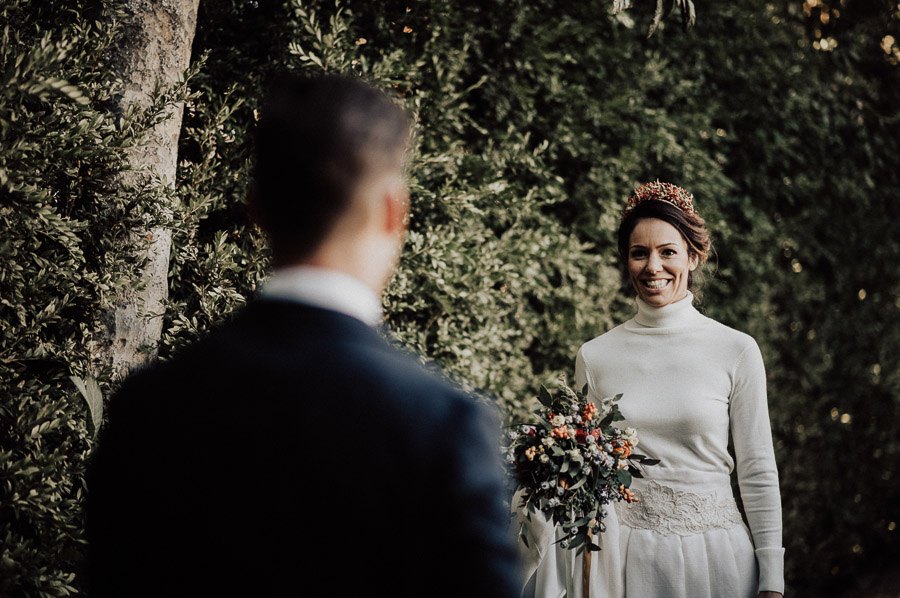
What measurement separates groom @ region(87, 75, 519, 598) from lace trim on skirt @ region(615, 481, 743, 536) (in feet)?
6.66

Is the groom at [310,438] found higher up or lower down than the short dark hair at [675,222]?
lower down

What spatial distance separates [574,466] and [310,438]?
175 cm

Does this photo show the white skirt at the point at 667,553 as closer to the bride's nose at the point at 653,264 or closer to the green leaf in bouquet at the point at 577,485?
the green leaf in bouquet at the point at 577,485

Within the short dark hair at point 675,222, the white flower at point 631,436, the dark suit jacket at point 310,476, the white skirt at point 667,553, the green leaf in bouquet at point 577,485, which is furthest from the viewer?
the short dark hair at point 675,222

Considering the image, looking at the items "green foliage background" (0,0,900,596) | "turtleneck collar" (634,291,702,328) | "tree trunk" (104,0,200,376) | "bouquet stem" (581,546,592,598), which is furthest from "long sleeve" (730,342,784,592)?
"tree trunk" (104,0,200,376)

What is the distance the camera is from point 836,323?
590 centimetres

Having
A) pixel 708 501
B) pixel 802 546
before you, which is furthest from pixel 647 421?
pixel 802 546

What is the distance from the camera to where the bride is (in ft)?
9.27

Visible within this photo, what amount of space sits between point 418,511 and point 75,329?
2267mm

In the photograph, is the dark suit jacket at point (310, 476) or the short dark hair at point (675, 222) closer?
the dark suit jacket at point (310, 476)

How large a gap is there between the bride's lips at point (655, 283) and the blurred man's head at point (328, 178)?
6.77 feet

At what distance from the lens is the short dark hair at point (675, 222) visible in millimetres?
3057

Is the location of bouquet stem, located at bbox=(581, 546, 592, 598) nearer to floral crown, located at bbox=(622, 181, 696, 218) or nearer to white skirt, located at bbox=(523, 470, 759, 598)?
white skirt, located at bbox=(523, 470, 759, 598)

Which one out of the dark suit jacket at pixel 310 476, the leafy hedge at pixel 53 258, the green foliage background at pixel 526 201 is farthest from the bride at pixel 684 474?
the dark suit jacket at pixel 310 476
